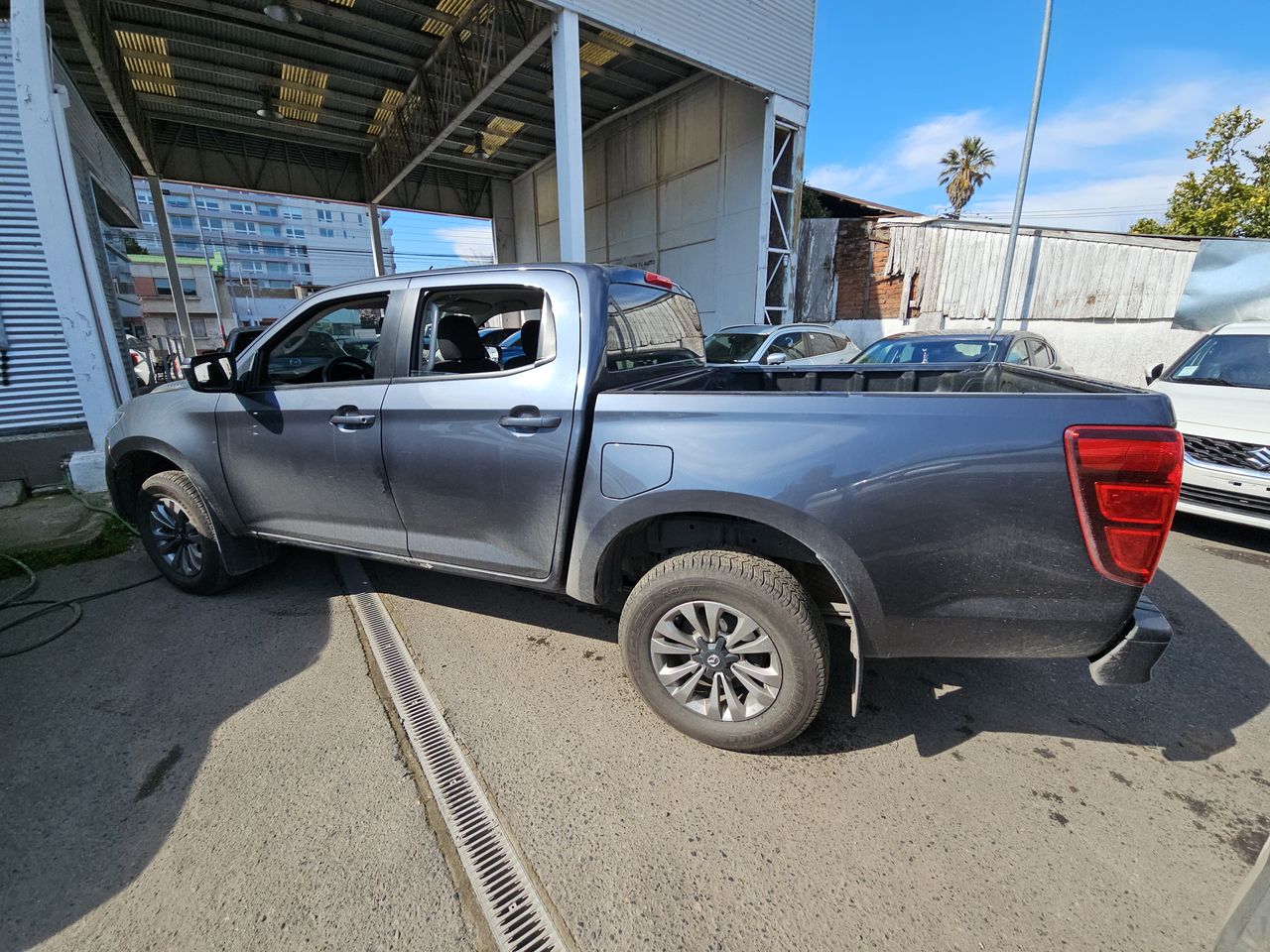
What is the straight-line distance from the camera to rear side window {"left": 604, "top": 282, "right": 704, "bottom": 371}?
2533mm

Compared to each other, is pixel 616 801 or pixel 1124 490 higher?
pixel 1124 490

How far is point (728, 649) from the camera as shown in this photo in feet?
7.12

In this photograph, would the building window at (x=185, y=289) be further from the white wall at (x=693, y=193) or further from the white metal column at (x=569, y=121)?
the white metal column at (x=569, y=121)

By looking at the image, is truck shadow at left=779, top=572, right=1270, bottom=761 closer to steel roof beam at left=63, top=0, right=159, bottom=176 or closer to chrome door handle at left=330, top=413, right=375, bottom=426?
chrome door handle at left=330, top=413, right=375, bottom=426

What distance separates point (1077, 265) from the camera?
12.9 m

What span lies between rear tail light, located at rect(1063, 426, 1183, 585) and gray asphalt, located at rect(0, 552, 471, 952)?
2.21m

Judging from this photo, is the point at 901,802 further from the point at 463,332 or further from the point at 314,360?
the point at 314,360

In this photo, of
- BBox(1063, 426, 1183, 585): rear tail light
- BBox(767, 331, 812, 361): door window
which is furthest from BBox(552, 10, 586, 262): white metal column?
BBox(1063, 426, 1183, 585): rear tail light

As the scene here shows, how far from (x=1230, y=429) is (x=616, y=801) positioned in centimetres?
527

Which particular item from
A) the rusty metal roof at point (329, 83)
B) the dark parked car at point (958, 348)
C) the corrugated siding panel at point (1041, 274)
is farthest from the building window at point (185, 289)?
the dark parked car at point (958, 348)

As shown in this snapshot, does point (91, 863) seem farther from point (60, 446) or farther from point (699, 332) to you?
point (60, 446)

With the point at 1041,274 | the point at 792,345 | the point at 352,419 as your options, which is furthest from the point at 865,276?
the point at 352,419

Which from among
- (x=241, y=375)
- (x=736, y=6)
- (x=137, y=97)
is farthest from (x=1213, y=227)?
(x=137, y=97)

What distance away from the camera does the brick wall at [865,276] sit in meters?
15.1
